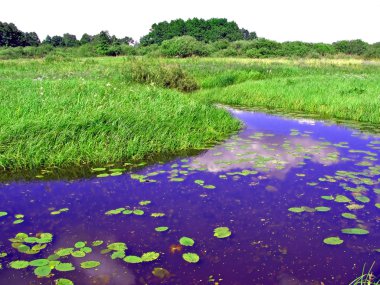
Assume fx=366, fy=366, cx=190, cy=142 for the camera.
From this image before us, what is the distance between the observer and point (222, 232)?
485 cm

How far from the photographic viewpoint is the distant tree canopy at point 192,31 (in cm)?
8431

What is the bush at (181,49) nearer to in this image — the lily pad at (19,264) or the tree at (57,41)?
the lily pad at (19,264)

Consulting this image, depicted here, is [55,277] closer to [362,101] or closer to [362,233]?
[362,233]

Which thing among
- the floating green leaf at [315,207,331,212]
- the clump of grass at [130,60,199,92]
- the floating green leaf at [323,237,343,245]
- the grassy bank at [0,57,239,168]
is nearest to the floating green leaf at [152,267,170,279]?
the floating green leaf at [323,237,343,245]

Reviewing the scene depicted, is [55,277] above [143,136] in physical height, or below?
below

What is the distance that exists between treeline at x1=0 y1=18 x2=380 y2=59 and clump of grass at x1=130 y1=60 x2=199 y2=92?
2521 centimetres

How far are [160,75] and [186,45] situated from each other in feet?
102

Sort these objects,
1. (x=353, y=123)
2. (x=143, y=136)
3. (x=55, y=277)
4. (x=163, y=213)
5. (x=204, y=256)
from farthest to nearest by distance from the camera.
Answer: (x=353, y=123) < (x=143, y=136) < (x=163, y=213) < (x=204, y=256) < (x=55, y=277)

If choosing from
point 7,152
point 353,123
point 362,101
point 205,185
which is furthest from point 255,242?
point 362,101

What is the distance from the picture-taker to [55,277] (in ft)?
12.7

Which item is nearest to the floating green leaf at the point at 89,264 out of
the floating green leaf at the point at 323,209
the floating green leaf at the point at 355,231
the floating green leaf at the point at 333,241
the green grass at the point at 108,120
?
the floating green leaf at the point at 333,241

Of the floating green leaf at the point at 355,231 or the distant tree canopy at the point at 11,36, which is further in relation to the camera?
the distant tree canopy at the point at 11,36

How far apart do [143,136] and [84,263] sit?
4.95 m

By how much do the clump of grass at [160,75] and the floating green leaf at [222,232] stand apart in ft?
42.9
